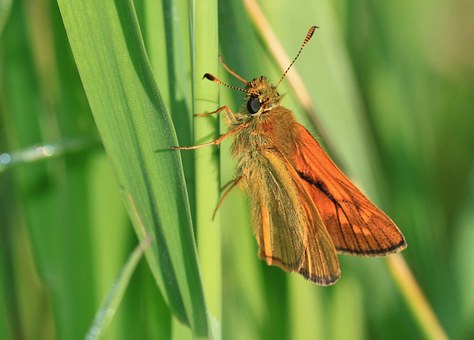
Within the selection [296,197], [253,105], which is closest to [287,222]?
[296,197]

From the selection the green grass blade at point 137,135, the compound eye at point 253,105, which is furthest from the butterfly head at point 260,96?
the green grass blade at point 137,135

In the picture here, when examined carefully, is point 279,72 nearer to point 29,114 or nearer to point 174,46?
point 174,46

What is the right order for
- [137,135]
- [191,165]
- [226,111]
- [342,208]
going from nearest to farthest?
[137,135]
[191,165]
[226,111]
[342,208]

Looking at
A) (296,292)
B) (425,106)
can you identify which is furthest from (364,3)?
(296,292)

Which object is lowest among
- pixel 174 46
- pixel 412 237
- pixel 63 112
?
pixel 412 237

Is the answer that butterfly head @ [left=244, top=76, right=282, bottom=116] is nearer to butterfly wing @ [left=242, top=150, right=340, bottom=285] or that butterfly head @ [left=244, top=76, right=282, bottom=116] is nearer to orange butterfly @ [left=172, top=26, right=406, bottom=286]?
orange butterfly @ [left=172, top=26, right=406, bottom=286]

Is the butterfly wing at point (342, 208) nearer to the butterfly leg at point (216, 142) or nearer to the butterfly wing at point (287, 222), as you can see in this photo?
the butterfly wing at point (287, 222)

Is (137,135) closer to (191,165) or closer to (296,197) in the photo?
(191,165)
